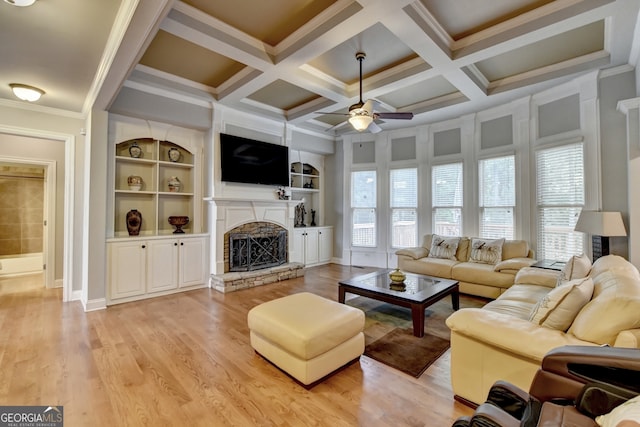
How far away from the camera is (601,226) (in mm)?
3416

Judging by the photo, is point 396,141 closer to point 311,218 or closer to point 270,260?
point 311,218

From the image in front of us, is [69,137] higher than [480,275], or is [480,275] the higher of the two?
[69,137]

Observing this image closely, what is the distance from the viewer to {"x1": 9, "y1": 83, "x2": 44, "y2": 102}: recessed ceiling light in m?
3.33

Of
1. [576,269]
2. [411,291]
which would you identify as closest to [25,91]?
[411,291]

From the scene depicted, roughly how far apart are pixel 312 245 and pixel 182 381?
4657 millimetres

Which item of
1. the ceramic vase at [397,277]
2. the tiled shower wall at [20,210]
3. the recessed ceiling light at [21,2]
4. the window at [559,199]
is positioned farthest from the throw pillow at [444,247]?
the tiled shower wall at [20,210]

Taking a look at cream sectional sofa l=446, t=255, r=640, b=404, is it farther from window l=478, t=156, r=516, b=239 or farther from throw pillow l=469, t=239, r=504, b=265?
window l=478, t=156, r=516, b=239

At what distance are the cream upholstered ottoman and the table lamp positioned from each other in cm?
313

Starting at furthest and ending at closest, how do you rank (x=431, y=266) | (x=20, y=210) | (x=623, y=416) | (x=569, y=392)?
(x=20, y=210) < (x=431, y=266) < (x=569, y=392) < (x=623, y=416)

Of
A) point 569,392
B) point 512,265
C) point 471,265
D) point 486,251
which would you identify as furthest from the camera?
point 486,251

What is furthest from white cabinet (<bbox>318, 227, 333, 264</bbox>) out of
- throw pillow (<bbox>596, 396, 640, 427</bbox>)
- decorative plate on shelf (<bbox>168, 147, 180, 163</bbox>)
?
throw pillow (<bbox>596, 396, 640, 427</bbox>)

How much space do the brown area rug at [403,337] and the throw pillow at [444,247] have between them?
3.43 ft

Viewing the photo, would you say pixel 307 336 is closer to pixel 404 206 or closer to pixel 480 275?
pixel 480 275

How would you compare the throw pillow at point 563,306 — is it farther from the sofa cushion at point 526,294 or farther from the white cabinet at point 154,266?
the white cabinet at point 154,266
